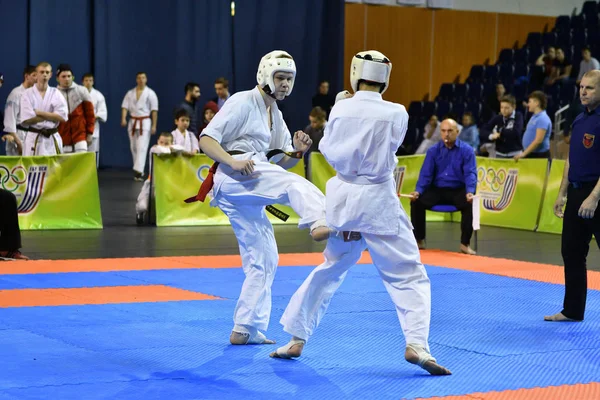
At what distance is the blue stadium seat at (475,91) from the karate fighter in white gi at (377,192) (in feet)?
51.7

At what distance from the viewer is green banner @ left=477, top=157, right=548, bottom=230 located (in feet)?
39.8

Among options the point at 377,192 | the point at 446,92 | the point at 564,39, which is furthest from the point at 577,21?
the point at 377,192

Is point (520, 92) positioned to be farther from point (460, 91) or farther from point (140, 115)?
point (140, 115)

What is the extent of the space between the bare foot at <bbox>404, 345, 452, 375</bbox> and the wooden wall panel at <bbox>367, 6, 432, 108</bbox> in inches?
725

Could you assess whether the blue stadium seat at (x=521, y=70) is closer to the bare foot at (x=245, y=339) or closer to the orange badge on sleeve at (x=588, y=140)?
the orange badge on sleeve at (x=588, y=140)

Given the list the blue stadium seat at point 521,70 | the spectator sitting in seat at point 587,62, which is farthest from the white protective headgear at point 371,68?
the blue stadium seat at point 521,70

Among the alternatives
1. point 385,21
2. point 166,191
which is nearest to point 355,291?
point 166,191

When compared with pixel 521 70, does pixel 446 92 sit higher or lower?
lower

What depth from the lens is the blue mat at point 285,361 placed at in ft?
13.6

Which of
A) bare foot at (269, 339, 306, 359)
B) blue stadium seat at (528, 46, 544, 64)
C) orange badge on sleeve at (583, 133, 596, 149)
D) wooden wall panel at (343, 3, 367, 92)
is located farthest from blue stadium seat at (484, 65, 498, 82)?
bare foot at (269, 339, 306, 359)

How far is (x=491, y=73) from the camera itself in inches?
824

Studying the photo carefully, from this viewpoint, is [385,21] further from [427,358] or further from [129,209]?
[427,358]

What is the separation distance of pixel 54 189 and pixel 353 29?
13.0 metres

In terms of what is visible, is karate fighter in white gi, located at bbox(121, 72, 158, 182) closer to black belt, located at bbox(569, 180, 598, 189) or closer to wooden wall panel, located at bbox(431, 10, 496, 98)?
wooden wall panel, located at bbox(431, 10, 496, 98)
